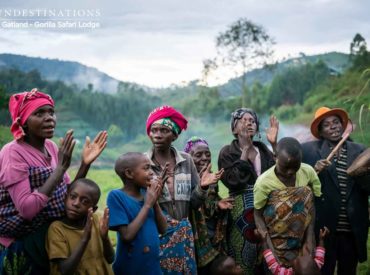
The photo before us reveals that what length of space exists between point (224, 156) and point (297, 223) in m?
0.84

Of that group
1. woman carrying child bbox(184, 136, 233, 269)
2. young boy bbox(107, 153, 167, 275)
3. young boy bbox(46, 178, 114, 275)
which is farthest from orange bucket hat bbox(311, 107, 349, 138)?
young boy bbox(46, 178, 114, 275)

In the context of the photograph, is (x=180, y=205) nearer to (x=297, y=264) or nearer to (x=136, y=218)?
(x=136, y=218)

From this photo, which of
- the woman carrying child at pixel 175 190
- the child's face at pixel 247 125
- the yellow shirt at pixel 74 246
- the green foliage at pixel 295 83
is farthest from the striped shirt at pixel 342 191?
the green foliage at pixel 295 83

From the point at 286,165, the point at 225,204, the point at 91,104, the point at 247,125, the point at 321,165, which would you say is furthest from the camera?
the point at 91,104

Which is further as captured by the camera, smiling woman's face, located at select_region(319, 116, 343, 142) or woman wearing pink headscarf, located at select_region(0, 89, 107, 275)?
smiling woman's face, located at select_region(319, 116, 343, 142)

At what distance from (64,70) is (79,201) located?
18.6 feet

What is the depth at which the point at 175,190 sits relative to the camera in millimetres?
3514

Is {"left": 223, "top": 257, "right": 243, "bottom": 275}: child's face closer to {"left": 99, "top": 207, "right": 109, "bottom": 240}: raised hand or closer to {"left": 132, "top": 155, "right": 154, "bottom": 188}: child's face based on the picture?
{"left": 132, "top": 155, "right": 154, "bottom": 188}: child's face

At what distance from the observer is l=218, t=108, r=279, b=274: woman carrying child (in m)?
3.85

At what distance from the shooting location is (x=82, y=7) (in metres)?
7.04

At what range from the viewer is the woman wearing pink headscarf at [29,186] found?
106 inches

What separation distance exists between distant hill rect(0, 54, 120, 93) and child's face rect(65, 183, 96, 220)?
5.27m

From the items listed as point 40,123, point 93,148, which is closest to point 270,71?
point 93,148

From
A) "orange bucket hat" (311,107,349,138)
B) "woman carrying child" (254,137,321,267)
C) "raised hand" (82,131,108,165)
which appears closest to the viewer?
"raised hand" (82,131,108,165)
